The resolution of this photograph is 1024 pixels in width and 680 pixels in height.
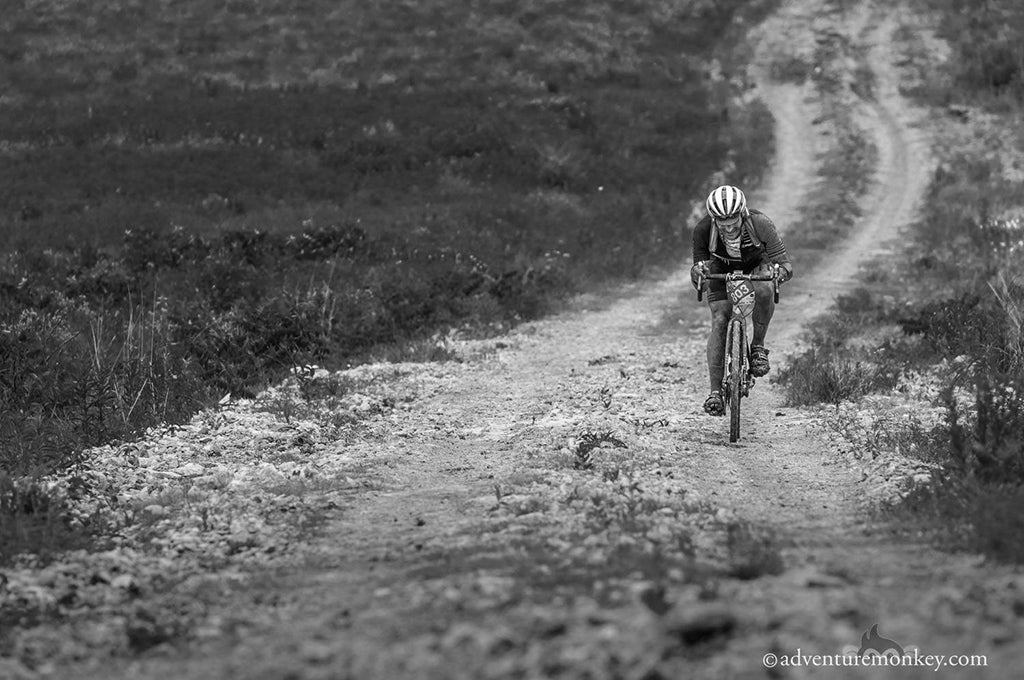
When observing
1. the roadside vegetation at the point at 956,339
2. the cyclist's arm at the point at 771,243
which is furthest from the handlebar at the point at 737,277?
the roadside vegetation at the point at 956,339

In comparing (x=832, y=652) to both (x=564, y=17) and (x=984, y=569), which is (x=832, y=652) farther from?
(x=564, y=17)

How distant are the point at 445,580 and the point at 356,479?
2.94 m

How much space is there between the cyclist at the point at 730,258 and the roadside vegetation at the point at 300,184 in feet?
16.6

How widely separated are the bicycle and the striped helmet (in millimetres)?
553

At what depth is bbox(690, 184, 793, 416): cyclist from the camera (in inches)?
373

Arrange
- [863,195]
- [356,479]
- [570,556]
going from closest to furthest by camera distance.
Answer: [570,556], [356,479], [863,195]

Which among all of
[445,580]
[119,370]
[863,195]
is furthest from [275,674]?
[863,195]

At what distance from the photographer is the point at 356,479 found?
8.25 metres

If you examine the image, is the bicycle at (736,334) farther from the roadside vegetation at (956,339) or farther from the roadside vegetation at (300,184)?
the roadside vegetation at (300,184)

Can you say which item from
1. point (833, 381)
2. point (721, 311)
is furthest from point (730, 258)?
point (833, 381)

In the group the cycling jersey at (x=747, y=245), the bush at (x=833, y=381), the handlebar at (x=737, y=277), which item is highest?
the cycling jersey at (x=747, y=245)

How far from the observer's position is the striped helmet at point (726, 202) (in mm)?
9289

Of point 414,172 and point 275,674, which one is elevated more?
point 414,172

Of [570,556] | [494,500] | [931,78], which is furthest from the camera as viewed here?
[931,78]
